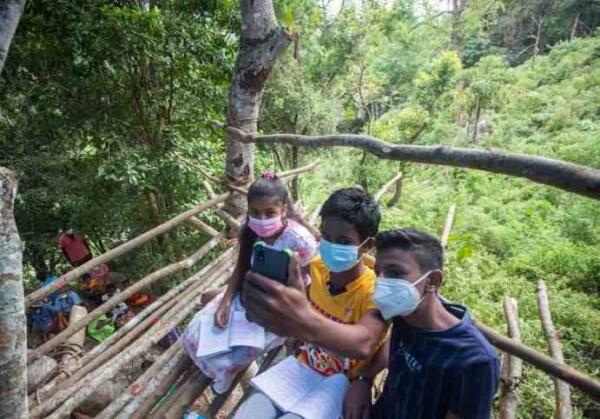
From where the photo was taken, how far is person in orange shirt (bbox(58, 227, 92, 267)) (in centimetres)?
489

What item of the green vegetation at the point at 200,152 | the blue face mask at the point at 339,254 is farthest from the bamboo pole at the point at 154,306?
the blue face mask at the point at 339,254

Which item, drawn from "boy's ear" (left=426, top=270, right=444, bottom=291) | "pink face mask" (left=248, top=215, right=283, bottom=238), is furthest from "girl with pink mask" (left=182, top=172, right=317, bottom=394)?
"boy's ear" (left=426, top=270, right=444, bottom=291)

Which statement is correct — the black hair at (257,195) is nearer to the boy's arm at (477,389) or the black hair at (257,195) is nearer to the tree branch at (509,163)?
the tree branch at (509,163)

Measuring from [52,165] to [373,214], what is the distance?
3.90 metres

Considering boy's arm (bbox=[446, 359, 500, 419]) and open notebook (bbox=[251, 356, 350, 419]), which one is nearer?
boy's arm (bbox=[446, 359, 500, 419])

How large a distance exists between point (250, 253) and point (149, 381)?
839 mm

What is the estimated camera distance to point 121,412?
1.83m

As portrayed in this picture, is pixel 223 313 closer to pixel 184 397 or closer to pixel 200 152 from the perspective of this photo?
pixel 184 397

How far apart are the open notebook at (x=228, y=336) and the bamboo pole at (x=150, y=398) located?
8.2 inches

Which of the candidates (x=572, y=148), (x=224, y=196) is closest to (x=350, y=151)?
(x=572, y=148)

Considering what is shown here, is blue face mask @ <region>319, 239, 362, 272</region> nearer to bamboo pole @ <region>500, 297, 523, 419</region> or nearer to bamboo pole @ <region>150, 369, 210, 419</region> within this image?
bamboo pole @ <region>150, 369, 210, 419</region>

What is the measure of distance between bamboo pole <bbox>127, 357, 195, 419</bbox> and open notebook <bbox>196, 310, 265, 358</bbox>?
21cm

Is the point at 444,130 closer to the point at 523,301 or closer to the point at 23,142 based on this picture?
the point at 523,301

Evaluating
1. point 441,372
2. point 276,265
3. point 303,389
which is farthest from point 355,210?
point 303,389
